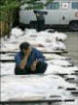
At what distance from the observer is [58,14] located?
113 feet

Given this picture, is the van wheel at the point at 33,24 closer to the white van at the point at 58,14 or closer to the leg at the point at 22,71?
the white van at the point at 58,14

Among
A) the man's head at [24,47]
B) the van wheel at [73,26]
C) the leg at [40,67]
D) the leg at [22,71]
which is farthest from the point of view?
the van wheel at [73,26]

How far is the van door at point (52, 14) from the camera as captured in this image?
3419 centimetres

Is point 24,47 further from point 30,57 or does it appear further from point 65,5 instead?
point 65,5


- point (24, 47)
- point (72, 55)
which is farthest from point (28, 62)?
point (72, 55)

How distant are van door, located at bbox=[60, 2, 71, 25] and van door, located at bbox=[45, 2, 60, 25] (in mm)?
251

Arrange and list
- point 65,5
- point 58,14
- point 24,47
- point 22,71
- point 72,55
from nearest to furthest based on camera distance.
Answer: point 24,47 → point 22,71 → point 72,55 → point 65,5 → point 58,14

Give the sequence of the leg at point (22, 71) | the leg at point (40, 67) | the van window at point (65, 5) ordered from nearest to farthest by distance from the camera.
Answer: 1. the leg at point (22, 71)
2. the leg at point (40, 67)
3. the van window at point (65, 5)

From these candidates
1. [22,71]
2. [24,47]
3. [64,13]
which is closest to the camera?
[24,47]

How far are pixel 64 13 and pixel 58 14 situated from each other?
1.31 feet

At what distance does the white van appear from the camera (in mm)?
34156

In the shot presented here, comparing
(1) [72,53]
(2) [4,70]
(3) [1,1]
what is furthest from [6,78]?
(1) [72,53]

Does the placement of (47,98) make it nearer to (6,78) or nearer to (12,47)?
(6,78)

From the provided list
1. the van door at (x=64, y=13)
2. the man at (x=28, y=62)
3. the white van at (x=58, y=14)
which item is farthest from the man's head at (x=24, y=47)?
the van door at (x=64, y=13)
